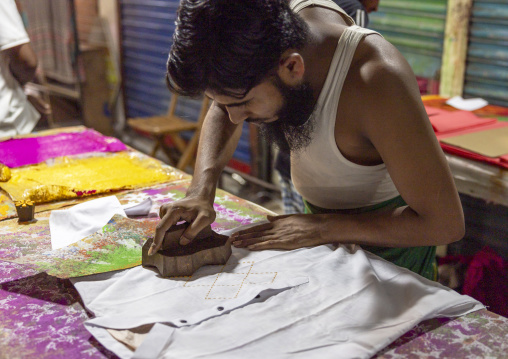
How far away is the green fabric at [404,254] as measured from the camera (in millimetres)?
1810

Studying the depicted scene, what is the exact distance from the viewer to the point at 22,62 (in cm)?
318

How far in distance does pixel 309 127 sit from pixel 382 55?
1.11 ft

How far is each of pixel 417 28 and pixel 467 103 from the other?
0.75 m

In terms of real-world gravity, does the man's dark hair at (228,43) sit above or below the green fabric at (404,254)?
above

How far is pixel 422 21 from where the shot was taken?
3.66 m

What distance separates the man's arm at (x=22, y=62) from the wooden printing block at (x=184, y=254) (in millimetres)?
2125

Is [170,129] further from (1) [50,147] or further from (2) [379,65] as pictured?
(2) [379,65]

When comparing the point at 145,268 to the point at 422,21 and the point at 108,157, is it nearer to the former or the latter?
the point at 108,157

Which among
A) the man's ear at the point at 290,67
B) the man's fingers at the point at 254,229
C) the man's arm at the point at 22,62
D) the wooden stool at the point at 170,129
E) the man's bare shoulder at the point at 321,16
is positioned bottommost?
the wooden stool at the point at 170,129

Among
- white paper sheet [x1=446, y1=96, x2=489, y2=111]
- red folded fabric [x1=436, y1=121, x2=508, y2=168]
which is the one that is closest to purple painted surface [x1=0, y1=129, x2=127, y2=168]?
red folded fabric [x1=436, y1=121, x2=508, y2=168]

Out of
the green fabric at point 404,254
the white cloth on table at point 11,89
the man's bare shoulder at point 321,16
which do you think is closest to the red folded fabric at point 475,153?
the green fabric at point 404,254

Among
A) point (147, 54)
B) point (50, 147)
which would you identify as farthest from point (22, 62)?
point (147, 54)

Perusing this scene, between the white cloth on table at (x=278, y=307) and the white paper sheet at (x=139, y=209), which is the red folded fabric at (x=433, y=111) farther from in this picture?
the white paper sheet at (x=139, y=209)

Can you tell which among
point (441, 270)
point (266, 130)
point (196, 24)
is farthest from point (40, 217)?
point (441, 270)
